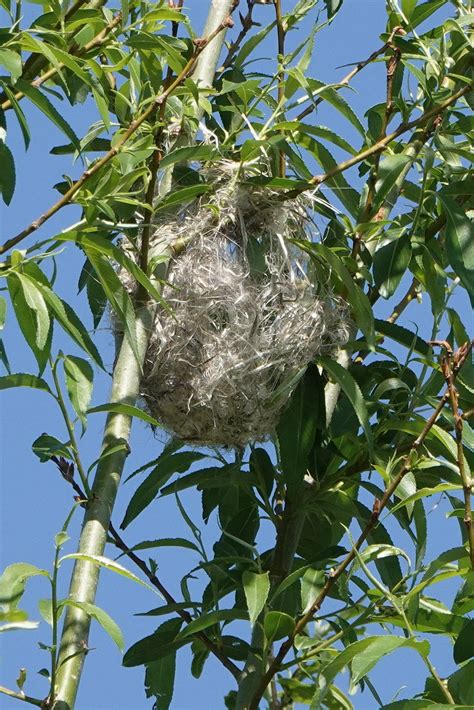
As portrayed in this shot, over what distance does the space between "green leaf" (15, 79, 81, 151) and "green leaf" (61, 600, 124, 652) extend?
0.63 meters

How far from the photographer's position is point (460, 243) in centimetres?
203

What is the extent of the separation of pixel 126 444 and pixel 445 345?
0.51m

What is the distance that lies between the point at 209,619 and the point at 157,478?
42 cm

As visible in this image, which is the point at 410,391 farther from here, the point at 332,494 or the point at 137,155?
the point at 137,155

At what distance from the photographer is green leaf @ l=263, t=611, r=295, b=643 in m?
1.78

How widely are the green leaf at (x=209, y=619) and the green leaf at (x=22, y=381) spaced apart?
402 mm

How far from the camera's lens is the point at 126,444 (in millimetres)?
1863

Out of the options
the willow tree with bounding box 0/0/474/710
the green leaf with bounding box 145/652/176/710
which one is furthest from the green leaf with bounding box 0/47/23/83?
the green leaf with bounding box 145/652/176/710

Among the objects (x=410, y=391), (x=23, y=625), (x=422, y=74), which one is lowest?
(x=23, y=625)

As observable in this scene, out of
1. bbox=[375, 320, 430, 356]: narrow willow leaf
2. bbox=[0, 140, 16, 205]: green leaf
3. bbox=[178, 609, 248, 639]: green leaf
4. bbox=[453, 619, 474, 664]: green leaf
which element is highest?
bbox=[0, 140, 16, 205]: green leaf

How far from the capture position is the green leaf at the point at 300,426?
81.5 inches

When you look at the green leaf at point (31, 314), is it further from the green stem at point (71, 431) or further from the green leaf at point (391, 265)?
the green leaf at point (391, 265)

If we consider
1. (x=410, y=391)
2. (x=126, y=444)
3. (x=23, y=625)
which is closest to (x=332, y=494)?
(x=410, y=391)

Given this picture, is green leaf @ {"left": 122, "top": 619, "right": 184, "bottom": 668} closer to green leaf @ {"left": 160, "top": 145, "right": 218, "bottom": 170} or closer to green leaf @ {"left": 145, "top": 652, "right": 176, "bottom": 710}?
green leaf @ {"left": 145, "top": 652, "right": 176, "bottom": 710}
